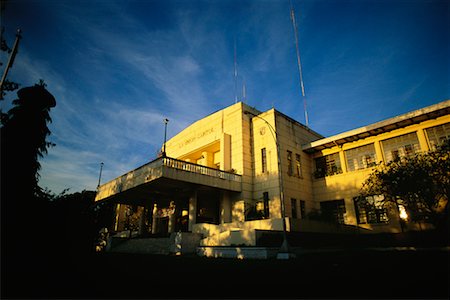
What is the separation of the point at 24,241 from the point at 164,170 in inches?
577

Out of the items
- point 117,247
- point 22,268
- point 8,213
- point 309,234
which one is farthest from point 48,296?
point 117,247

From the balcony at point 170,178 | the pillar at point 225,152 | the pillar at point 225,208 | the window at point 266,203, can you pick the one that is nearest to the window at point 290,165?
the window at point 266,203

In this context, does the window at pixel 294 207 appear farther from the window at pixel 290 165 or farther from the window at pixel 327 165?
the window at pixel 327 165

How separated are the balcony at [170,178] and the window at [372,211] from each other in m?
11.6

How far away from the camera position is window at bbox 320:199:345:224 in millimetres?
25891

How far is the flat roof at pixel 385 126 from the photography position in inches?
810

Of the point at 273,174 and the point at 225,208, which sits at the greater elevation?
the point at 273,174

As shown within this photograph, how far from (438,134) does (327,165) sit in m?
10.2

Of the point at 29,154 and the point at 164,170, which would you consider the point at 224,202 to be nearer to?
the point at 164,170

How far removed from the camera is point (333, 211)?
26.8m

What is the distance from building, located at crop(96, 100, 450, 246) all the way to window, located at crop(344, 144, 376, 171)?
0.09 metres

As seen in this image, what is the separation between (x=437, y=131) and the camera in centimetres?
2133

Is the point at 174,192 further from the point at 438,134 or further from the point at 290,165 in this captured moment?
the point at 438,134

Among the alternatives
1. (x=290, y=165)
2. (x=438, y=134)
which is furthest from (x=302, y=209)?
(x=438, y=134)
